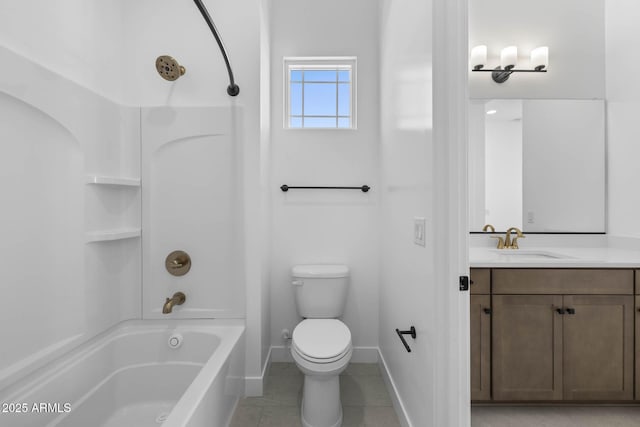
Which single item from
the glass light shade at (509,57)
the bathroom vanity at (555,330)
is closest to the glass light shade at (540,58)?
the glass light shade at (509,57)

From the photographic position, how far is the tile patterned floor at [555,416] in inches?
60.6

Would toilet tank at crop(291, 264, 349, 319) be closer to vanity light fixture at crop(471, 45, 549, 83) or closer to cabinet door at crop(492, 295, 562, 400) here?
cabinet door at crop(492, 295, 562, 400)

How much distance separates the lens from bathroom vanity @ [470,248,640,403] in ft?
5.16

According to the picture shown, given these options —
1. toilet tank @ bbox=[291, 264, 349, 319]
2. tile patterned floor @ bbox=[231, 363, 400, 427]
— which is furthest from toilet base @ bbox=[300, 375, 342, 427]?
toilet tank @ bbox=[291, 264, 349, 319]

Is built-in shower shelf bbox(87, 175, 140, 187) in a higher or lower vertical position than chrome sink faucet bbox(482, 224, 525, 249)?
higher

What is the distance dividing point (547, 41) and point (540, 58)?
18 cm

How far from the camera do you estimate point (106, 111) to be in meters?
1.62

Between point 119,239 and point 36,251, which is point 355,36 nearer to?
point 119,239

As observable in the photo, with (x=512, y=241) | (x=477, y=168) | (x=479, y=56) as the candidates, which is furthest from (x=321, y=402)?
(x=479, y=56)

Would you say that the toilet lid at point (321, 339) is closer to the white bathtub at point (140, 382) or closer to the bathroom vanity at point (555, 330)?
the white bathtub at point (140, 382)

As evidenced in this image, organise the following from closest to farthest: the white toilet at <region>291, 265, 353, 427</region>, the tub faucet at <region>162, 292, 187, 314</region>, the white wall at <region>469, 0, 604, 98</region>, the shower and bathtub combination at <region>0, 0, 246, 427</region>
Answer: the shower and bathtub combination at <region>0, 0, 246, 427</region> → the white toilet at <region>291, 265, 353, 427</region> → the tub faucet at <region>162, 292, 187, 314</region> → the white wall at <region>469, 0, 604, 98</region>

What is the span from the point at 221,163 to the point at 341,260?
1099 millimetres

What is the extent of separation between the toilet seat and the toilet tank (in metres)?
0.22

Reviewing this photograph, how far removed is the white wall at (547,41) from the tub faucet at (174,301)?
7.86 ft
